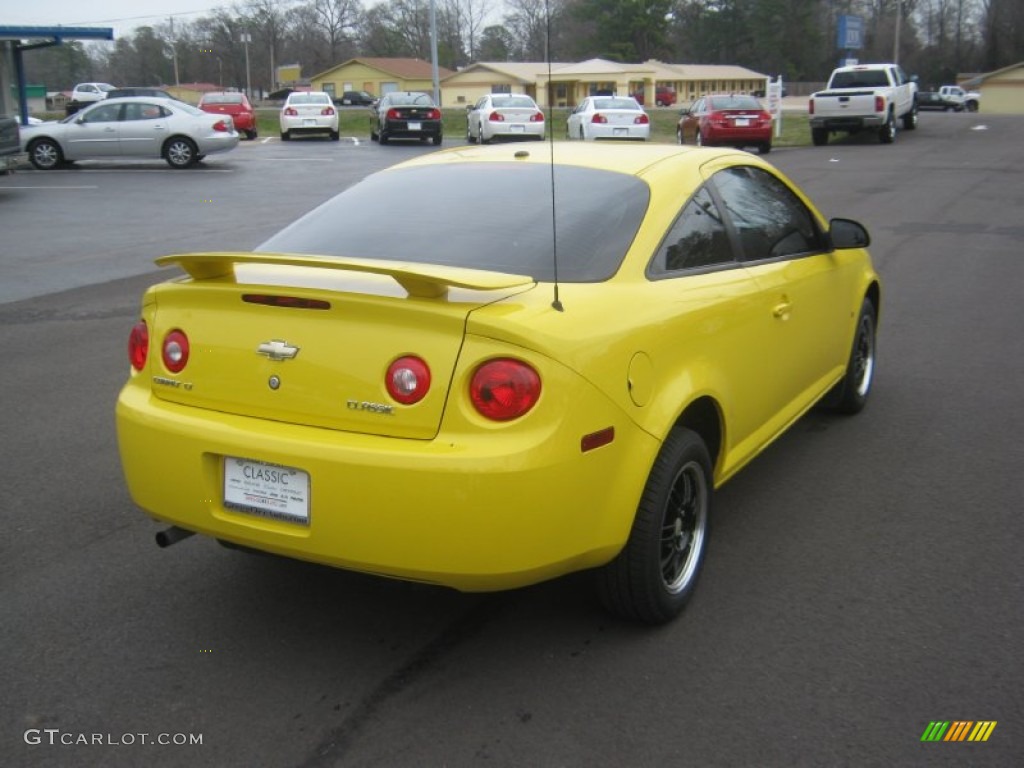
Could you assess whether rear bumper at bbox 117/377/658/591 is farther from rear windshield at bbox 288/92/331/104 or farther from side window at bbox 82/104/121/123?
rear windshield at bbox 288/92/331/104

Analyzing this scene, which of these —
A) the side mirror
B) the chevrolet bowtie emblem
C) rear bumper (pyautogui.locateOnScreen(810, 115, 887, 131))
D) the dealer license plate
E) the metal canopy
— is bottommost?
the dealer license plate

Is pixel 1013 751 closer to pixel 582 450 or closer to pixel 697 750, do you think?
→ pixel 697 750

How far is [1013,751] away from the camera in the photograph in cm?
287

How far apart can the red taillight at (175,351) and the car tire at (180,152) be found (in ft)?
73.0

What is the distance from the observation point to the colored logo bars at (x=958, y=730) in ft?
9.61

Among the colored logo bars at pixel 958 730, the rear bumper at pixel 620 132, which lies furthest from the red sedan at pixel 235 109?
the colored logo bars at pixel 958 730

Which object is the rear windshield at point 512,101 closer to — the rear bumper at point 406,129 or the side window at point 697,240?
the rear bumper at point 406,129

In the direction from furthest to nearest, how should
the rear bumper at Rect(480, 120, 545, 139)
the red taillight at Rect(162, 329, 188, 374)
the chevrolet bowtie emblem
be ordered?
the rear bumper at Rect(480, 120, 545, 139) < the red taillight at Rect(162, 329, 188, 374) < the chevrolet bowtie emblem

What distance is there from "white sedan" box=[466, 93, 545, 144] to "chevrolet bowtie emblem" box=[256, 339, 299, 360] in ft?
86.0

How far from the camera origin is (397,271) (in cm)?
304

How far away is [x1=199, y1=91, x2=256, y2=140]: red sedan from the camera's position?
Result: 37.8m

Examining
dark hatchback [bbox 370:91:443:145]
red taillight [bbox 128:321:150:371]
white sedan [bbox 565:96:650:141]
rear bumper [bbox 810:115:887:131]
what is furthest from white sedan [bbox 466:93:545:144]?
red taillight [bbox 128:321:150:371]

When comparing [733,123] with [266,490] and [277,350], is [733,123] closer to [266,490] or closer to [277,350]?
[277,350]

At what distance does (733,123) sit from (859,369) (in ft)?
71.3
